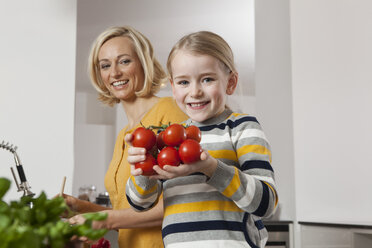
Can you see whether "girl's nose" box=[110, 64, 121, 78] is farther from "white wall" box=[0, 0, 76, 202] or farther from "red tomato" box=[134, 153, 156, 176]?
"white wall" box=[0, 0, 76, 202]

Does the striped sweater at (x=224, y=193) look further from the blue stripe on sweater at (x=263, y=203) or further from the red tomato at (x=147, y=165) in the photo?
the red tomato at (x=147, y=165)

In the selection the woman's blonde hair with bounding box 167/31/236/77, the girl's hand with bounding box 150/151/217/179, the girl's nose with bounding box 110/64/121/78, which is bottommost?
the girl's hand with bounding box 150/151/217/179

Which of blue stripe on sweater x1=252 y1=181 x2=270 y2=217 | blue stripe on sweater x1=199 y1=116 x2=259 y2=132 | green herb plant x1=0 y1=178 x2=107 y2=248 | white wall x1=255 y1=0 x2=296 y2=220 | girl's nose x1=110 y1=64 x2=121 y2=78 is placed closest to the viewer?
green herb plant x1=0 y1=178 x2=107 y2=248

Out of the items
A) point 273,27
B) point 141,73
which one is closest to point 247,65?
point 273,27

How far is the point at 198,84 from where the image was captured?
45.0 inches

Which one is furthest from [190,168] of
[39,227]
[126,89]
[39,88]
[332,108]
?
[332,108]

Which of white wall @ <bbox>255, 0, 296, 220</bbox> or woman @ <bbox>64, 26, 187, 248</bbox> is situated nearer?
woman @ <bbox>64, 26, 187, 248</bbox>

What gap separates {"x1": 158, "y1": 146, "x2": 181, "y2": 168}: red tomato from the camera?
98 cm

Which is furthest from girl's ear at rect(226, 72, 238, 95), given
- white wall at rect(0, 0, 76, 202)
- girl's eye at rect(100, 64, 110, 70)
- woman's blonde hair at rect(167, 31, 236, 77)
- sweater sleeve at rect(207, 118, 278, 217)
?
white wall at rect(0, 0, 76, 202)

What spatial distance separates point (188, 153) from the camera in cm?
96

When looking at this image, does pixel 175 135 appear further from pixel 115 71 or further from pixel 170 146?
pixel 115 71

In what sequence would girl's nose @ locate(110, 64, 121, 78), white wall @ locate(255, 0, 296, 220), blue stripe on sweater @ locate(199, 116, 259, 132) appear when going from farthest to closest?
white wall @ locate(255, 0, 296, 220) < girl's nose @ locate(110, 64, 121, 78) < blue stripe on sweater @ locate(199, 116, 259, 132)

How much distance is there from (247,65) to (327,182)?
18.5ft

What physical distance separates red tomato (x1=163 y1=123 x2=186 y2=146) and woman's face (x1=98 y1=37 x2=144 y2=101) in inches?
26.0
